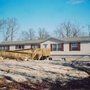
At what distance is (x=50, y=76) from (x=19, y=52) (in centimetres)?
1688

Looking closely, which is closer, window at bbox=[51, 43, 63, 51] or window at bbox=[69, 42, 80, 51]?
window at bbox=[69, 42, 80, 51]

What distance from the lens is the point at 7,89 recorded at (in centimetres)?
1165

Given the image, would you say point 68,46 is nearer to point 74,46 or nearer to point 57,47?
point 74,46

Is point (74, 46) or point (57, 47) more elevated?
point (74, 46)

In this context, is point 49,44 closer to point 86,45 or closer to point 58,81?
point 86,45

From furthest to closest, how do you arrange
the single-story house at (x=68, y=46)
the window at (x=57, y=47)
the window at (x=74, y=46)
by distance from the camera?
the window at (x=57, y=47), the window at (x=74, y=46), the single-story house at (x=68, y=46)

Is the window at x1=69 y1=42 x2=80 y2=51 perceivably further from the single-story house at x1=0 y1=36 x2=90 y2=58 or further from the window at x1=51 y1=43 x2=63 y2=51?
the window at x1=51 y1=43 x2=63 y2=51

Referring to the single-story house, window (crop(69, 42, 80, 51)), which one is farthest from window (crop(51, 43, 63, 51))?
window (crop(69, 42, 80, 51))

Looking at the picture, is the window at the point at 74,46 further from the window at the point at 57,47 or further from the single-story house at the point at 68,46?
the window at the point at 57,47

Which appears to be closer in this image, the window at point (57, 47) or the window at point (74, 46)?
the window at point (74, 46)

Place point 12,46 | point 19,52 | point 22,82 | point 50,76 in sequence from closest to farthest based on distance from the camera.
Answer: point 22,82, point 50,76, point 19,52, point 12,46

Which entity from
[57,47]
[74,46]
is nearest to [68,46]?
[74,46]

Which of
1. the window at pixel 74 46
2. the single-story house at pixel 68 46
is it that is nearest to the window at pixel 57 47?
the single-story house at pixel 68 46

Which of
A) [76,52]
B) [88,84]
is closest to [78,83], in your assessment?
[88,84]
